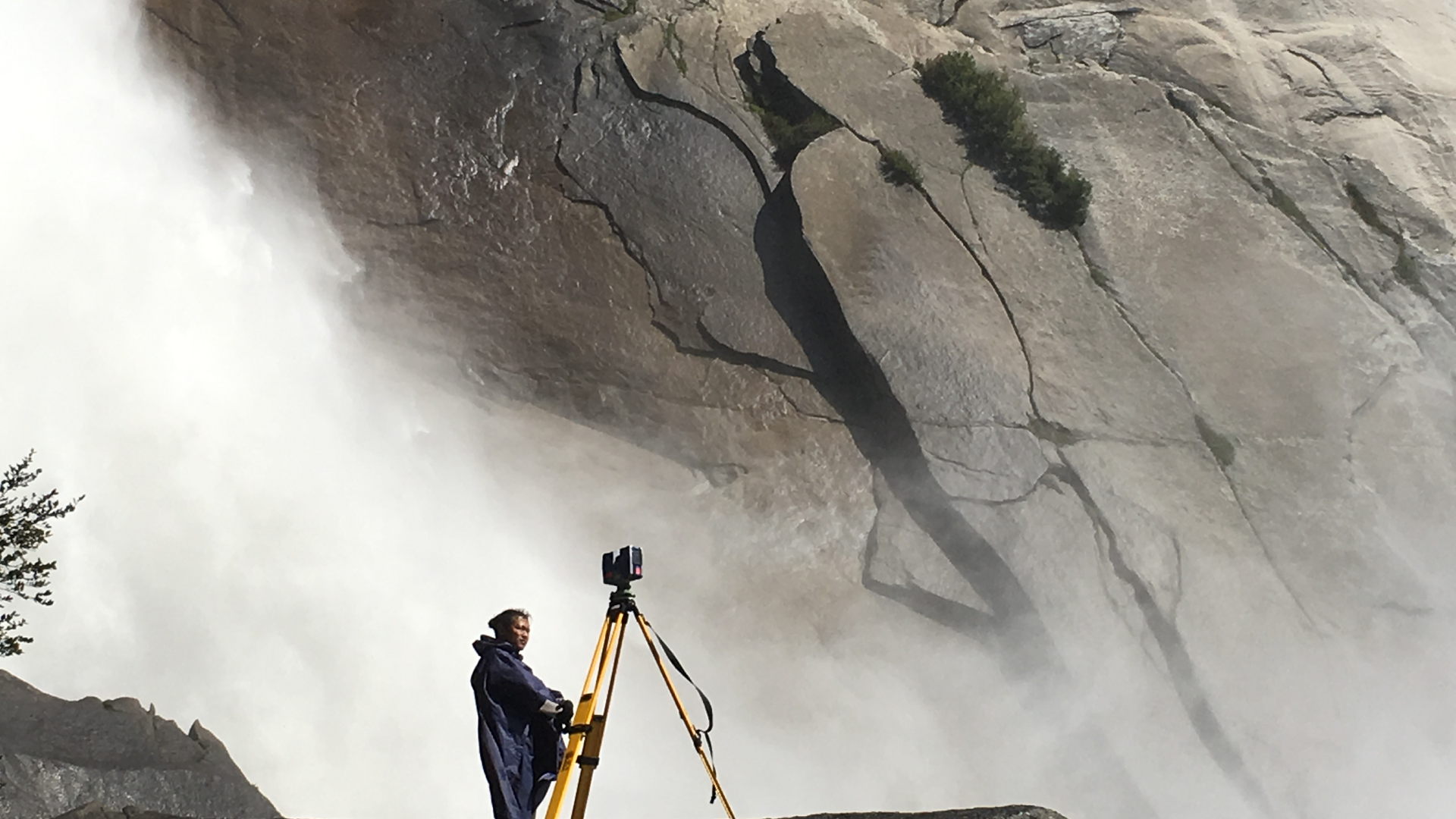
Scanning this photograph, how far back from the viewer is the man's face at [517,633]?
4891mm

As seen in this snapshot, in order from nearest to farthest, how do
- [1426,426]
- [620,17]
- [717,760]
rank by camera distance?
[717,760] → [1426,426] → [620,17]

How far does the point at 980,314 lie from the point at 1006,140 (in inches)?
77.4

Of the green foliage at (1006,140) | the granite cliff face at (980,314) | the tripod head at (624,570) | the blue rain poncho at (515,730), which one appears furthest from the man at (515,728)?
the green foliage at (1006,140)

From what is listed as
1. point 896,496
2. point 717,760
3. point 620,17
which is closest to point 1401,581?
point 896,496

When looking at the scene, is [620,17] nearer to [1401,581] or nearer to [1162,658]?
[1162,658]

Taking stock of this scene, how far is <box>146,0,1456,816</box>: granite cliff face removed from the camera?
386 inches

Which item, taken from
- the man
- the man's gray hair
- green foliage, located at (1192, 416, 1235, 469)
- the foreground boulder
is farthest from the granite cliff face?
the man

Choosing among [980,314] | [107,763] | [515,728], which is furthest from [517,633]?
[980,314]

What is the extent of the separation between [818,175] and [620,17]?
2.72 m

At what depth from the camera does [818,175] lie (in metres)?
11.1

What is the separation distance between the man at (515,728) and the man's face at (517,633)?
0.17ft

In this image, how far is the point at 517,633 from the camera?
193 inches

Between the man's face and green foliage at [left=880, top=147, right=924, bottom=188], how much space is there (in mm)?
7344

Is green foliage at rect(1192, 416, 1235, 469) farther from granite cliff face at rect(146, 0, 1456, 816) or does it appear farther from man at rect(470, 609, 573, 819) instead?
man at rect(470, 609, 573, 819)
